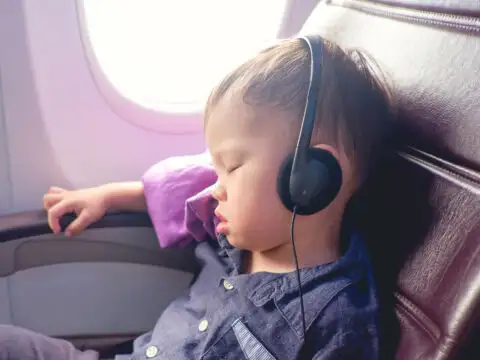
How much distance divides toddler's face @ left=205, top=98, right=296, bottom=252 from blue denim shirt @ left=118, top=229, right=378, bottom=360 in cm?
7

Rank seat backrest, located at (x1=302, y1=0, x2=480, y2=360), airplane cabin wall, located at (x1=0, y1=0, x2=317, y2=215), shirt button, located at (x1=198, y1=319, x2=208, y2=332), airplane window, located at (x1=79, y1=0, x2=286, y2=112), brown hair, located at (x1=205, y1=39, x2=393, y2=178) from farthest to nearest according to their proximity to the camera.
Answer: airplane window, located at (x1=79, y1=0, x2=286, y2=112) → airplane cabin wall, located at (x1=0, y1=0, x2=317, y2=215) → shirt button, located at (x1=198, y1=319, x2=208, y2=332) → brown hair, located at (x1=205, y1=39, x2=393, y2=178) → seat backrest, located at (x1=302, y1=0, x2=480, y2=360)

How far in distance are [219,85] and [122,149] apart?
1.93 feet

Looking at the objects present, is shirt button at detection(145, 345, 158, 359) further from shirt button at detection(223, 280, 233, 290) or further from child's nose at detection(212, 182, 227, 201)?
child's nose at detection(212, 182, 227, 201)

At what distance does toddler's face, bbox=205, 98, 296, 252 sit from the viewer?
0.82 m

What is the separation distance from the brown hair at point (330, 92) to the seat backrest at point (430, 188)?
0.03 metres

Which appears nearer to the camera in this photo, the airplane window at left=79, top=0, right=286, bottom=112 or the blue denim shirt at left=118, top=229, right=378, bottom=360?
the blue denim shirt at left=118, top=229, right=378, bottom=360

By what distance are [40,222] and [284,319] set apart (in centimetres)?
48

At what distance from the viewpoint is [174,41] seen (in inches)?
59.4

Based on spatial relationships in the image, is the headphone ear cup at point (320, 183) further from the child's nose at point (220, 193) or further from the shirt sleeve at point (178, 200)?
the shirt sleeve at point (178, 200)

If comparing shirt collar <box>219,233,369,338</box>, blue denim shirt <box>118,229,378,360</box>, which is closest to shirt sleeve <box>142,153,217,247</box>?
blue denim shirt <box>118,229,378,360</box>

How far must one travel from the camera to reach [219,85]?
2.83 feet

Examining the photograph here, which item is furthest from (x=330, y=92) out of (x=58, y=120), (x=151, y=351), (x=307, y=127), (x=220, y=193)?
(x=58, y=120)

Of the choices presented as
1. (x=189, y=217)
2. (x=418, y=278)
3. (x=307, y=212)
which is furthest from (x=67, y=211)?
(x=418, y=278)

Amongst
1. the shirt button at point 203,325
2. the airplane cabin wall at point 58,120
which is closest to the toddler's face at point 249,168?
the shirt button at point 203,325
